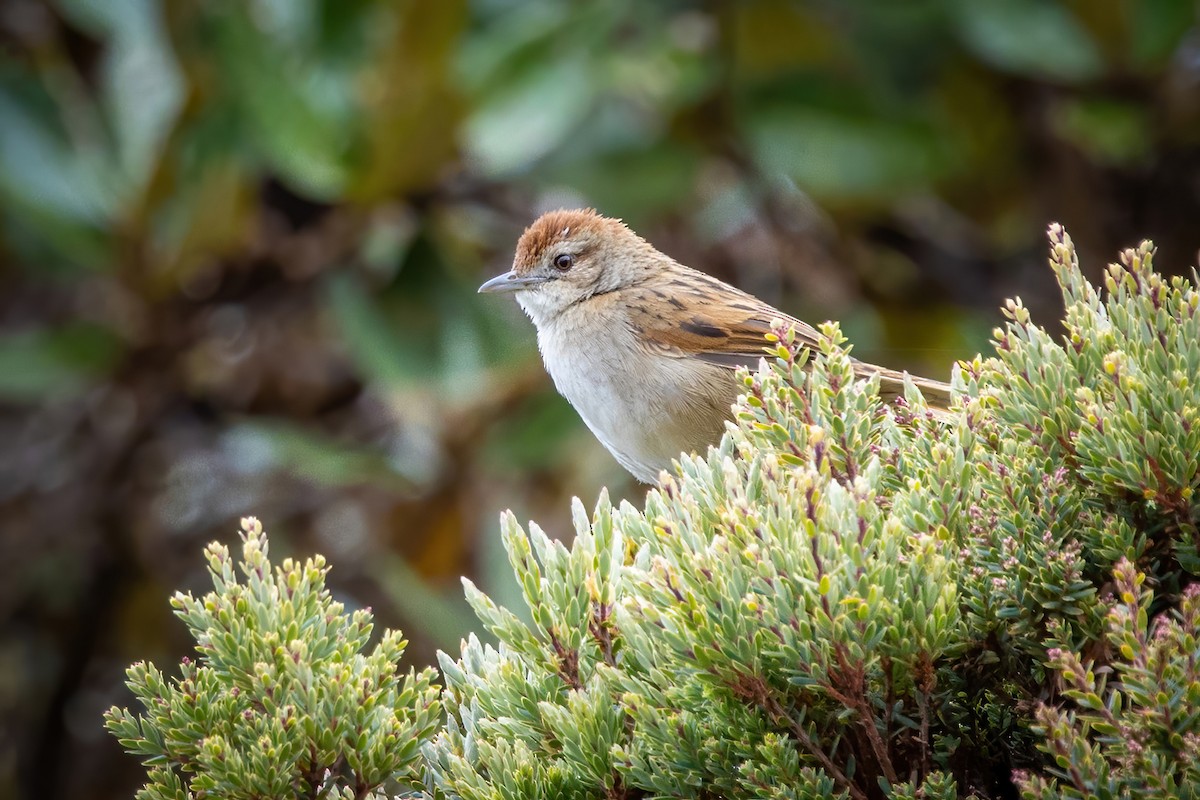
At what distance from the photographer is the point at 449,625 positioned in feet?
17.7

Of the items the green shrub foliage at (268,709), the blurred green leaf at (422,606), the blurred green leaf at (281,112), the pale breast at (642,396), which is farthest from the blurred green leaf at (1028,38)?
the green shrub foliage at (268,709)

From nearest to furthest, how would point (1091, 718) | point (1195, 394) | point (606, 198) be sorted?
point (1091, 718)
point (1195, 394)
point (606, 198)

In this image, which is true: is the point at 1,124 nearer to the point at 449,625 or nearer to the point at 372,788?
the point at 449,625

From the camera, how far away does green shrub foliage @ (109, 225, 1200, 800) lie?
5.66 feet

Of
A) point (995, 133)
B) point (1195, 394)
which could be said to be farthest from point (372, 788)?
point (995, 133)

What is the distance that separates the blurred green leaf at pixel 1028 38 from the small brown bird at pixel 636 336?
6.89 feet

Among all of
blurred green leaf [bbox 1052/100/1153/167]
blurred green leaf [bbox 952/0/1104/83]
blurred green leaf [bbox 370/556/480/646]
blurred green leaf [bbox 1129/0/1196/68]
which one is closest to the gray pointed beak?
blurred green leaf [bbox 370/556/480/646]

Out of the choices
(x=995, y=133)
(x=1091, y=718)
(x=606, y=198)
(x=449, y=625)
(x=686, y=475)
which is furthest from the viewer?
(x=995, y=133)

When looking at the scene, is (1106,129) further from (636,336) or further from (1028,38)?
(636,336)

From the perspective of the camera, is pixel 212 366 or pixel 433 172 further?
pixel 212 366

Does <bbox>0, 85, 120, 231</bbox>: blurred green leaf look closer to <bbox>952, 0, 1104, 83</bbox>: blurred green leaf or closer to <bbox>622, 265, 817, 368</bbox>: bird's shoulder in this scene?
<bbox>622, 265, 817, 368</bbox>: bird's shoulder

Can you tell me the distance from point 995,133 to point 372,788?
5563 mm

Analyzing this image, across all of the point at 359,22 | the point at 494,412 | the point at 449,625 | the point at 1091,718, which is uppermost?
the point at 359,22

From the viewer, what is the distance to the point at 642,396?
3.80 meters
